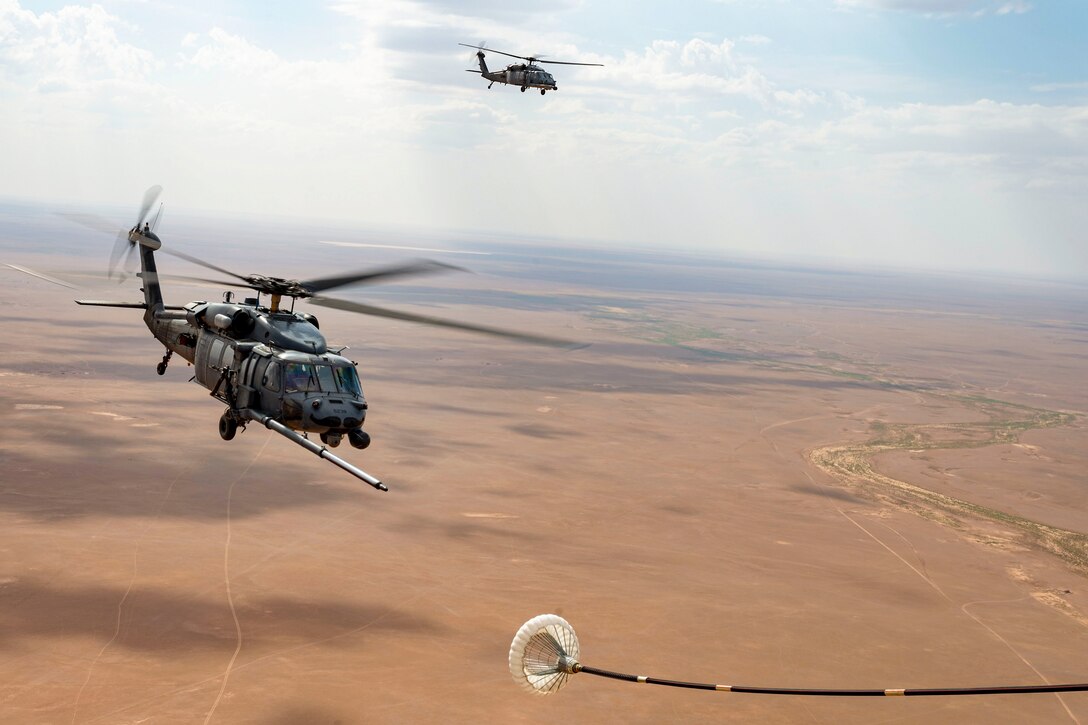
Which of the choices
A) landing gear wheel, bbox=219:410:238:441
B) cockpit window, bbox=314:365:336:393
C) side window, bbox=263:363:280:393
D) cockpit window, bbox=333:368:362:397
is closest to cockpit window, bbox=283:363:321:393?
cockpit window, bbox=314:365:336:393

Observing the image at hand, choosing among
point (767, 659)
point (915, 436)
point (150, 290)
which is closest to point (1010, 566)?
point (767, 659)

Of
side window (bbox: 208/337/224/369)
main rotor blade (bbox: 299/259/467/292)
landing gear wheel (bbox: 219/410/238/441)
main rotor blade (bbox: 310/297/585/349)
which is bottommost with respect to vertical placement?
landing gear wheel (bbox: 219/410/238/441)

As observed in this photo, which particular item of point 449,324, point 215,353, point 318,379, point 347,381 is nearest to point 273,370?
point 318,379

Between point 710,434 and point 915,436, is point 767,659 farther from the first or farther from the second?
point 915,436

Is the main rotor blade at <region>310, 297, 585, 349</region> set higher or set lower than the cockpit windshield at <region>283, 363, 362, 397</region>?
higher

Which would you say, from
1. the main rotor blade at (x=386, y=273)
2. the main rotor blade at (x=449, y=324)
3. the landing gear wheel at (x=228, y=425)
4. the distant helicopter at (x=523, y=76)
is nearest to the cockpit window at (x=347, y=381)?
the main rotor blade at (x=449, y=324)

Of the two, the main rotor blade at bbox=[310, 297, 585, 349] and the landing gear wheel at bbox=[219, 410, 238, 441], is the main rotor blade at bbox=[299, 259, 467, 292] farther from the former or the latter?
the landing gear wheel at bbox=[219, 410, 238, 441]
